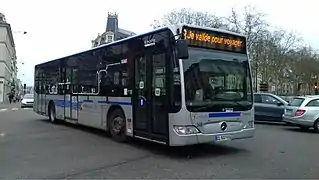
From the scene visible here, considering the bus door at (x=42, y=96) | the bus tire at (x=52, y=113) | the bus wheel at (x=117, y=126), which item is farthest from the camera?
→ the bus door at (x=42, y=96)

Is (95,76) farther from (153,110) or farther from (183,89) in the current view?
(183,89)

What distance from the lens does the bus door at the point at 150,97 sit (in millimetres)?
8969

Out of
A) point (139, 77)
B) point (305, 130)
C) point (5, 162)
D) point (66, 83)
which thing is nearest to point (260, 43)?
point (305, 130)

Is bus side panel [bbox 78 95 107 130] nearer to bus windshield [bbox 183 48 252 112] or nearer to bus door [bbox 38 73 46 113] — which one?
bus windshield [bbox 183 48 252 112]

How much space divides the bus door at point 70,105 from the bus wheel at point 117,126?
3.32m

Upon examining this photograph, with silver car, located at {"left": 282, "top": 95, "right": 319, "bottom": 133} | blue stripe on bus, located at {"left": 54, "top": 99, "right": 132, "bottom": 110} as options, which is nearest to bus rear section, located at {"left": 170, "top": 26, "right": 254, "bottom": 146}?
blue stripe on bus, located at {"left": 54, "top": 99, "right": 132, "bottom": 110}

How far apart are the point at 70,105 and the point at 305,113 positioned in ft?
31.1

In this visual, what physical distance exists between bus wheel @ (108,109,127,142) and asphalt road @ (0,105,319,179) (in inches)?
11.2

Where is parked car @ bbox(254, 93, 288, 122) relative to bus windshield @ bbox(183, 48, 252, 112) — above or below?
below

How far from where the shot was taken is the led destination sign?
8852 millimetres

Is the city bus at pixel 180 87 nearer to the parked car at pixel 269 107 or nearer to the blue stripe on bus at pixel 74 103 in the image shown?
the blue stripe on bus at pixel 74 103

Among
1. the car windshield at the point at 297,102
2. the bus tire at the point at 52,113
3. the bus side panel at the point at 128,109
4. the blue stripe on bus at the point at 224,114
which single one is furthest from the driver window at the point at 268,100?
the bus tire at the point at 52,113

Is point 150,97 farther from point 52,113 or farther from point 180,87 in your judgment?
point 52,113

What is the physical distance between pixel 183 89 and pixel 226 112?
52.5 inches
